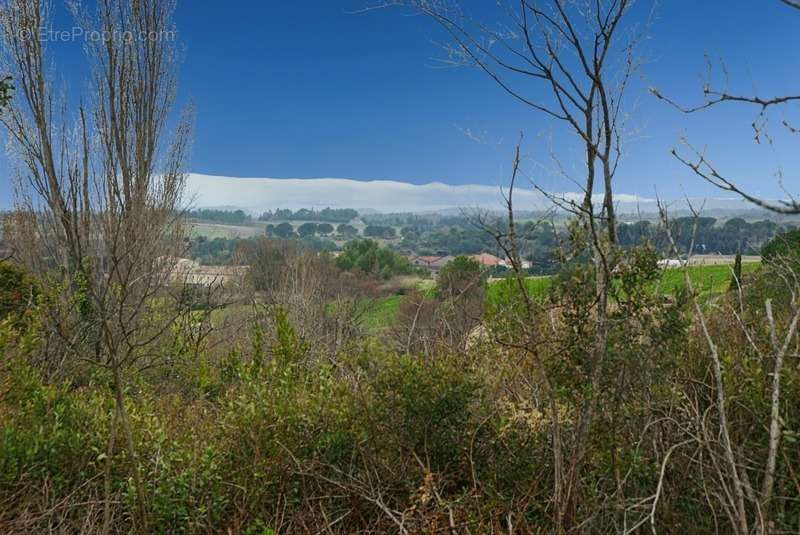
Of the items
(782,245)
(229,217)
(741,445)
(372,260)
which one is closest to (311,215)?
(229,217)

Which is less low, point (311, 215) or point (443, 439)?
point (311, 215)

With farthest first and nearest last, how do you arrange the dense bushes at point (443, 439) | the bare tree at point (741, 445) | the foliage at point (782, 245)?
the foliage at point (782, 245)
the dense bushes at point (443, 439)
the bare tree at point (741, 445)

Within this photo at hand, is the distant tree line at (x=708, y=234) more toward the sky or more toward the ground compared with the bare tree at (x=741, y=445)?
more toward the sky

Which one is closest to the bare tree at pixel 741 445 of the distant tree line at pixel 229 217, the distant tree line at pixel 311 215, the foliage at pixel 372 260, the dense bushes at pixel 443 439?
the dense bushes at pixel 443 439

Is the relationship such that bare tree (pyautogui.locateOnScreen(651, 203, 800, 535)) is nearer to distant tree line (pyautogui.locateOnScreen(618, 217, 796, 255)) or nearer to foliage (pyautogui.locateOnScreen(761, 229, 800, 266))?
distant tree line (pyautogui.locateOnScreen(618, 217, 796, 255))

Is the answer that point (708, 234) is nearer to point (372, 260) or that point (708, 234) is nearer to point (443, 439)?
point (443, 439)

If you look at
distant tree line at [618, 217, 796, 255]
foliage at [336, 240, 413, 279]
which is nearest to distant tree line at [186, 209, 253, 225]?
foliage at [336, 240, 413, 279]

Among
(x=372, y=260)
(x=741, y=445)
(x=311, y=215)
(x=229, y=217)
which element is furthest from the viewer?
(x=311, y=215)

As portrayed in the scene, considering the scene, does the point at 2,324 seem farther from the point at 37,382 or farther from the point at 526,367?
the point at 526,367

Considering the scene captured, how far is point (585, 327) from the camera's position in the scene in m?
2.35

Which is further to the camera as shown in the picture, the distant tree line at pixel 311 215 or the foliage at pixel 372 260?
the distant tree line at pixel 311 215

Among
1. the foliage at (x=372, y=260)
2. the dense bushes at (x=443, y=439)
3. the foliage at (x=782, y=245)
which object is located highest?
the foliage at (x=782, y=245)

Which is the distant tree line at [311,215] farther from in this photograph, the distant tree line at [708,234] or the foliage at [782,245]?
the distant tree line at [708,234]

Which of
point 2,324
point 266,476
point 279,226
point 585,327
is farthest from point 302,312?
point 279,226
